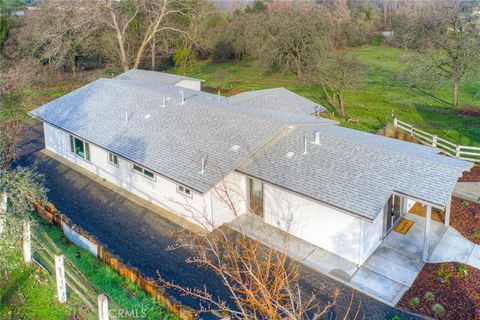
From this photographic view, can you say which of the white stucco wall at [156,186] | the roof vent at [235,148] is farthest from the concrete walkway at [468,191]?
the roof vent at [235,148]

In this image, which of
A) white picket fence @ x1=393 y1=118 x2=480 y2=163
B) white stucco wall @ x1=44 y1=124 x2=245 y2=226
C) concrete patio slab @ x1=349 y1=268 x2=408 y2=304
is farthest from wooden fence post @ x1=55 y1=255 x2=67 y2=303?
white picket fence @ x1=393 y1=118 x2=480 y2=163

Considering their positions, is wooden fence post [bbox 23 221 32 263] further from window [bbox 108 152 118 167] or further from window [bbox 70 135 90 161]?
window [bbox 70 135 90 161]

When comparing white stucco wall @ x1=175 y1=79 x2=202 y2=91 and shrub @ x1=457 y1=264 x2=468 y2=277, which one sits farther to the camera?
white stucco wall @ x1=175 y1=79 x2=202 y2=91

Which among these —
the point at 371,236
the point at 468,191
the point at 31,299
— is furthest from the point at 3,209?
the point at 468,191

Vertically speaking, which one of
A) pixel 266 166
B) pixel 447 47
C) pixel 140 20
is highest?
pixel 140 20

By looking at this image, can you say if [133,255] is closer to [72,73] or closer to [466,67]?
[466,67]

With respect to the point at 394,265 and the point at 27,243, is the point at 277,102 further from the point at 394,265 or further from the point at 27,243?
the point at 27,243
